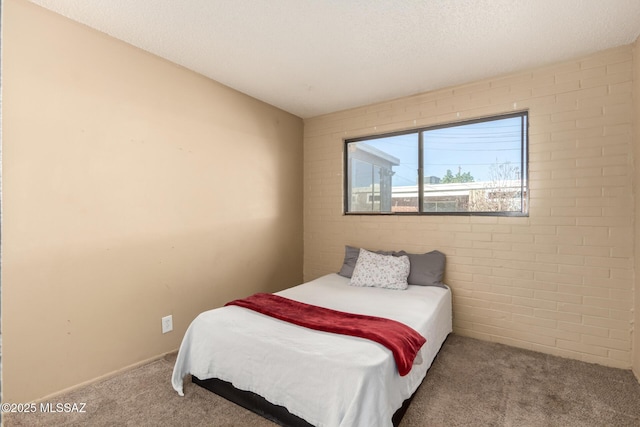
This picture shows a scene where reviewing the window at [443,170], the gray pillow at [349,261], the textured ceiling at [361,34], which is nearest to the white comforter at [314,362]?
the gray pillow at [349,261]

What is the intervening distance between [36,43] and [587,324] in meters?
4.39

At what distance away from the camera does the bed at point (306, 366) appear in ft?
5.65

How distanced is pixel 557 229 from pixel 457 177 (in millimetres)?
949

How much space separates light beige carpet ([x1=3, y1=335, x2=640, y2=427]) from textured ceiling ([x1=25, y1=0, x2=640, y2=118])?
2429mm

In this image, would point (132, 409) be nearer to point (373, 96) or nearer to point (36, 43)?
point (36, 43)

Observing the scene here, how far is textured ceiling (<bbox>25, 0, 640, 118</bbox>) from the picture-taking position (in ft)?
7.18

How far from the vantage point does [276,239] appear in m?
3.95

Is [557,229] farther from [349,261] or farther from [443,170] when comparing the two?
[349,261]

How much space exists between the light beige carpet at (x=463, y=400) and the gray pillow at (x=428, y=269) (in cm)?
73

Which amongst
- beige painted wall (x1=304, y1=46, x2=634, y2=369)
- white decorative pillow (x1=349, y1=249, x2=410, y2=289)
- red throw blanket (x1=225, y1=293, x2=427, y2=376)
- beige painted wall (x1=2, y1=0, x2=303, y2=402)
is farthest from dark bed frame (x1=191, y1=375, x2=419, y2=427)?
beige painted wall (x1=304, y1=46, x2=634, y2=369)

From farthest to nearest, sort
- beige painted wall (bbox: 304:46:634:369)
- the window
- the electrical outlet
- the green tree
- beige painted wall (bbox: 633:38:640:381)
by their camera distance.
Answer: the green tree, the window, the electrical outlet, beige painted wall (bbox: 304:46:634:369), beige painted wall (bbox: 633:38:640:381)

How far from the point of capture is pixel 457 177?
339cm

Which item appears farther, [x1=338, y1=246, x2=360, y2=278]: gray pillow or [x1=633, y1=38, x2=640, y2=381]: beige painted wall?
[x1=338, y1=246, x2=360, y2=278]: gray pillow

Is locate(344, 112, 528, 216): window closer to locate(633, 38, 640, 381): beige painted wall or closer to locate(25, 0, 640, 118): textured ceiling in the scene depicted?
locate(25, 0, 640, 118): textured ceiling
